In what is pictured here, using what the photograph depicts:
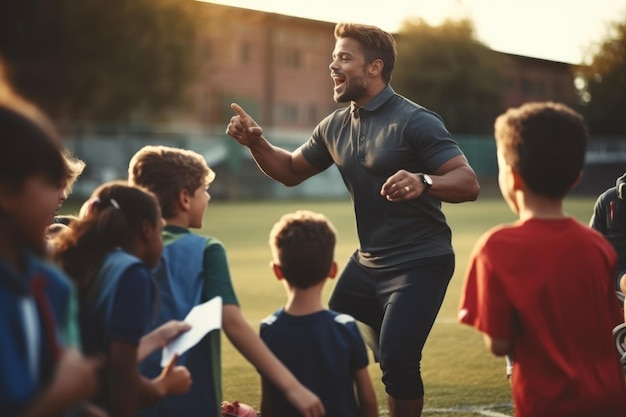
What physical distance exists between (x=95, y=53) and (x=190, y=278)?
41.7 meters

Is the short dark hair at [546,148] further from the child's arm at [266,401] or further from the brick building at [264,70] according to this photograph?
the brick building at [264,70]

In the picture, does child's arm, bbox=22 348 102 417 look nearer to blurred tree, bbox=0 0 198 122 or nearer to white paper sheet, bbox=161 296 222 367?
white paper sheet, bbox=161 296 222 367

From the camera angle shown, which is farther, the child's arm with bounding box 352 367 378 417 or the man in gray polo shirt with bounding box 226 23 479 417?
the man in gray polo shirt with bounding box 226 23 479 417

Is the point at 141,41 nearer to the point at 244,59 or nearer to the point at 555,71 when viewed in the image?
the point at 244,59

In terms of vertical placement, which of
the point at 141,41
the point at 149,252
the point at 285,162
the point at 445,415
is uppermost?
the point at 141,41

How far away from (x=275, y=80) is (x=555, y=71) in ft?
100

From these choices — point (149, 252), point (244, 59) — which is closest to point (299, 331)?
point (149, 252)

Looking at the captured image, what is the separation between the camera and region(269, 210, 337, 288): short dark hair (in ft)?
12.8

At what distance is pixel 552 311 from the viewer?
135 inches

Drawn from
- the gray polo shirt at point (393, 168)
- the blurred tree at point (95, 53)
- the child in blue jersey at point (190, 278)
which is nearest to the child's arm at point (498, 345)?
the child in blue jersey at point (190, 278)

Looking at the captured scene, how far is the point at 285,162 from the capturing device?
6418 mm

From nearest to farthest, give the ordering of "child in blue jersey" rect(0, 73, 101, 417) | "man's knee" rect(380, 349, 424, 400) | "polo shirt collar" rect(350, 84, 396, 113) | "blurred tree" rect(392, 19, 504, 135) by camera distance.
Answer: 1. "child in blue jersey" rect(0, 73, 101, 417)
2. "man's knee" rect(380, 349, 424, 400)
3. "polo shirt collar" rect(350, 84, 396, 113)
4. "blurred tree" rect(392, 19, 504, 135)

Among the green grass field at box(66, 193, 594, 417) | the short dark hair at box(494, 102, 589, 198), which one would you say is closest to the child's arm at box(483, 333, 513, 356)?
the short dark hair at box(494, 102, 589, 198)

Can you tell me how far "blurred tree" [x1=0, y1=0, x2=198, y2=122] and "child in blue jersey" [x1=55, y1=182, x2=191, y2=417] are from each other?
40.7 m
